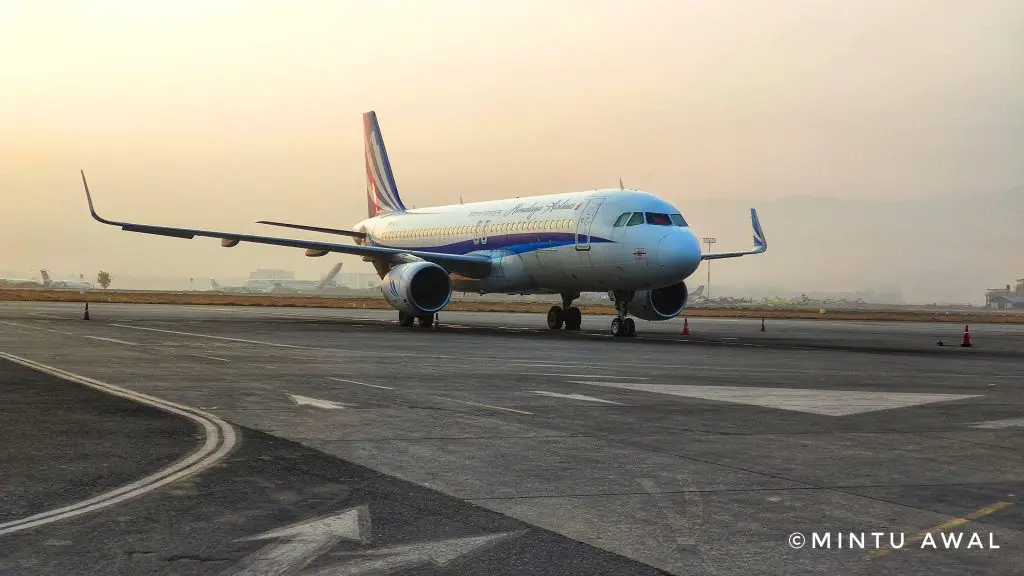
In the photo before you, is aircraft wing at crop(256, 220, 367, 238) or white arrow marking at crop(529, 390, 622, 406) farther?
aircraft wing at crop(256, 220, 367, 238)

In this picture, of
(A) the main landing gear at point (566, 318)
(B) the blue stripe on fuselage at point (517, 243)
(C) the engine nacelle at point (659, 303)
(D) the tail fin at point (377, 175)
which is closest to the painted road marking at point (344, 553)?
(B) the blue stripe on fuselage at point (517, 243)

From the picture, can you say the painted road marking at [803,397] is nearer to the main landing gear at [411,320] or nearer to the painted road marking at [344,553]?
the painted road marking at [344,553]

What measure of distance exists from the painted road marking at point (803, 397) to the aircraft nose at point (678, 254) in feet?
42.3

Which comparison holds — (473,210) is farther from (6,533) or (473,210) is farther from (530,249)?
(6,533)

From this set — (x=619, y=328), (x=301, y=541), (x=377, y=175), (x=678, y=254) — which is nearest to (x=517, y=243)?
(x=619, y=328)

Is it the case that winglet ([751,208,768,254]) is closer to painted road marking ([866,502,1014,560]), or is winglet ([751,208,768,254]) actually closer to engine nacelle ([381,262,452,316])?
engine nacelle ([381,262,452,316])

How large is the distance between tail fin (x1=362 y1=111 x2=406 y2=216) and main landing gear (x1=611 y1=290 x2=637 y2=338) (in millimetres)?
15536

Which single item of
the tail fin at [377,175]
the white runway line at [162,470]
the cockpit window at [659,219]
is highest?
the tail fin at [377,175]

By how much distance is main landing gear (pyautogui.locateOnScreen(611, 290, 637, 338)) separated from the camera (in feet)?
96.9

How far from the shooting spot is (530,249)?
3131cm

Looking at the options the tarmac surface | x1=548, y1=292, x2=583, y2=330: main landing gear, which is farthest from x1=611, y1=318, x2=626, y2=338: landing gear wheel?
the tarmac surface

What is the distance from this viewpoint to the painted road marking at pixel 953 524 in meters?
5.00

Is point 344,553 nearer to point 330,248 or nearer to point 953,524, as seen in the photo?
point 953,524

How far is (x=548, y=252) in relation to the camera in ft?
99.9
